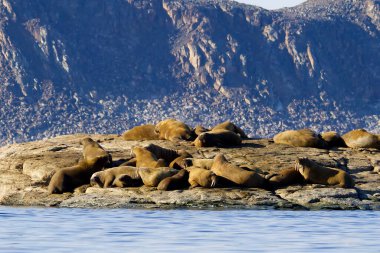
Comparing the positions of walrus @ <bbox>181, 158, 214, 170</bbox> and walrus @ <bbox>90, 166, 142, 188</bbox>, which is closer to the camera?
walrus @ <bbox>90, 166, 142, 188</bbox>

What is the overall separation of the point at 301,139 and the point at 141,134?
5142 mm

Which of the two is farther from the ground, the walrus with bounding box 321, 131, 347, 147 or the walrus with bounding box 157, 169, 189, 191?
the walrus with bounding box 321, 131, 347, 147

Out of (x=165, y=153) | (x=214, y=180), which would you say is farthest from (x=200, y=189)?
(x=165, y=153)

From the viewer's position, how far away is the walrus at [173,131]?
36.7 metres

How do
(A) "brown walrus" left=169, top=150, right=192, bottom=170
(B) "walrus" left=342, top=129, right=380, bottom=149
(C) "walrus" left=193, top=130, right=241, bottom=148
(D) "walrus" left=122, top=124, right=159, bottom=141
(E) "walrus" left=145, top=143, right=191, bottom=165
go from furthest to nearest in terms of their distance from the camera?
(D) "walrus" left=122, top=124, right=159, bottom=141 → (B) "walrus" left=342, top=129, right=380, bottom=149 → (C) "walrus" left=193, top=130, right=241, bottom=148 → (E) "walrus" left=145, top=143, right=191, bottom=165 → (A) "brown walrus" left=169, top=150, right=192, bottom=170

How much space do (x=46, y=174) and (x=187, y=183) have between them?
4.19m

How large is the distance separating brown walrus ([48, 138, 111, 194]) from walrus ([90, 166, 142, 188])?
56 cm

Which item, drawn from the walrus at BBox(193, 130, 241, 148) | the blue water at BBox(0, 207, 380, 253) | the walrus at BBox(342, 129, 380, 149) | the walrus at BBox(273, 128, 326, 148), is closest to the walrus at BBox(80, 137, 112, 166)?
the blue water at BBox(0, 207, 380, 253)

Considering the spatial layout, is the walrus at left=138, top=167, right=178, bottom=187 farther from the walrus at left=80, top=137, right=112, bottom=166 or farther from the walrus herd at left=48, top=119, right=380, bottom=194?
the walrus at left=80, top=137, right=112, bottom=166

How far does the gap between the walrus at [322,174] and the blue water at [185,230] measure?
194 cm

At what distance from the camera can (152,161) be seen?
3225 cm

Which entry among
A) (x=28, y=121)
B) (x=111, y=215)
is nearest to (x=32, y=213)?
(x=111, y=215)

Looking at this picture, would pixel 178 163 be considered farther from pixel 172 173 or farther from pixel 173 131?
pixel 173 131

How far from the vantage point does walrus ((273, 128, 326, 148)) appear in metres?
35.5
